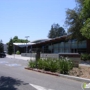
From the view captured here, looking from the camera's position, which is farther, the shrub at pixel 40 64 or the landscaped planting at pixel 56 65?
the shrub at pixel 40 64

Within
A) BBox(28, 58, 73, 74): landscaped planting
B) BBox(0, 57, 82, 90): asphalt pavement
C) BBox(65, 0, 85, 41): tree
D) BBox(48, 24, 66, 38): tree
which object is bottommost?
BBox(0, 57, 82, 90): asphalt pavement

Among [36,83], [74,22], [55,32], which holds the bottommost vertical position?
[36,83]

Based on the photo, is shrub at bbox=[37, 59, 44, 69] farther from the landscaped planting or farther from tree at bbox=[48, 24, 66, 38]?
tree at bbox=[48, 24, 66, 38]

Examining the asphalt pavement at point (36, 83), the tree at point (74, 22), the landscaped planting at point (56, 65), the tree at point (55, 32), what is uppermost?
the tree at point (55, 32)

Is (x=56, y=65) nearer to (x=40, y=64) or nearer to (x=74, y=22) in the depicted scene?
(x=40, y=64)

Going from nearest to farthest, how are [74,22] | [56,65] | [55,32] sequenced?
[56,65] → [74,22] → [55,32]

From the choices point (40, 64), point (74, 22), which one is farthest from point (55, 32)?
point (40, 64)

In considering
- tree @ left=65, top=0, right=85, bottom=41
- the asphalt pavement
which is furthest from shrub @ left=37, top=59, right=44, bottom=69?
tree @ left=65, top=0, right=85, bottom=41

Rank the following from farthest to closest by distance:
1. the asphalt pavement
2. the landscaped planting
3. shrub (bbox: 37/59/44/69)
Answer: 1. shrub (bbox: 37/59/44/69)
2. the landscaped planting
3. the asphalt pavement

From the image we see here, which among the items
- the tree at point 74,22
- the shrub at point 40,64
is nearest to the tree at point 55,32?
the tree at point 74,22

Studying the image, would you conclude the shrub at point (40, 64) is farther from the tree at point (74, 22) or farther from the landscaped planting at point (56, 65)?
the tree at point (74, 22)

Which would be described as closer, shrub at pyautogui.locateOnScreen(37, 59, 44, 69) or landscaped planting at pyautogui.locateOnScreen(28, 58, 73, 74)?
landscaped planting at pyautogui.locateOnScreen(28, 58, 73, 74)

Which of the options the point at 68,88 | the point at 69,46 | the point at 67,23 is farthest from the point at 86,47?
the point at 68,88

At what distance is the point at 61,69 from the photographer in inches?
602
